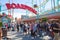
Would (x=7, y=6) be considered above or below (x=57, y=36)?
above

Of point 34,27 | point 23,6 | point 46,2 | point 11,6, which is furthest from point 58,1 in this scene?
point 34,27

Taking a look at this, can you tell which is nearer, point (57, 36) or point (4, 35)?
point (57, 36)

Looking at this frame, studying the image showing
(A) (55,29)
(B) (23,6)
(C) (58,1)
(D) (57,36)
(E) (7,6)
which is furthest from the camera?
(C) (58,1)

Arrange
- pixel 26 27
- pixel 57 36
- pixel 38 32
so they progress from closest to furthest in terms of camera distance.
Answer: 1. pixel 57 36
2. pixel 38 32
3. pixel 26 27

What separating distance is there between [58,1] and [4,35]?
18157mm

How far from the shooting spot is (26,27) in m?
22.7

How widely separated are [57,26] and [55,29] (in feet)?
1.98

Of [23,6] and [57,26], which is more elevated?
[23,6]

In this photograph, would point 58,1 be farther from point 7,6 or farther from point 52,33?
point 52,33

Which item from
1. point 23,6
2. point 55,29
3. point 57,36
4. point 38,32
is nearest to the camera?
point 57,36

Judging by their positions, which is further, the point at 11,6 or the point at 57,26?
the point at 11,6

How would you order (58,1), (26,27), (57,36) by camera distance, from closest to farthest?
1. (57,36)
2. (26,27)
3. (58,1)

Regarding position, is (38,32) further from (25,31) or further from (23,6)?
(23,6)

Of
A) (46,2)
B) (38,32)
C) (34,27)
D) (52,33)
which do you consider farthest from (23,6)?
(52,33)
